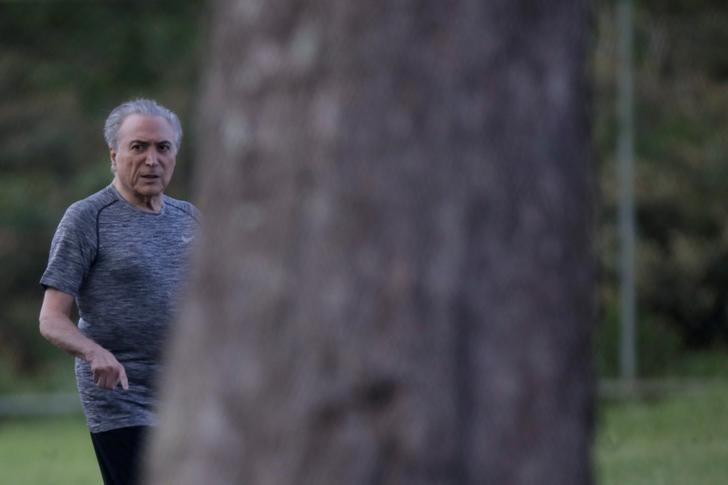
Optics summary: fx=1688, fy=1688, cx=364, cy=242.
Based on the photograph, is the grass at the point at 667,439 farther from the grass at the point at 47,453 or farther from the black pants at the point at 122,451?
the grass at the point at 47,453

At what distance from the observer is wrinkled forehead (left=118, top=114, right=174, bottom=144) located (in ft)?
20.1

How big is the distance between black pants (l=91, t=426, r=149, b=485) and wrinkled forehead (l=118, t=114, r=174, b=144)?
106 cm

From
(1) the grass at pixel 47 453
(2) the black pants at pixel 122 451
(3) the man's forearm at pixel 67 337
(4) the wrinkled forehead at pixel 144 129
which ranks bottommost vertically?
(1) the grass at pixel 47 453

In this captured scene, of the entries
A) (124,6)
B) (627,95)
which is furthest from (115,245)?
(124,6)

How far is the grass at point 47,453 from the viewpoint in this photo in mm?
12234

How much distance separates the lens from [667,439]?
534 inches

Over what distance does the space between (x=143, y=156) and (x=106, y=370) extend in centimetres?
92

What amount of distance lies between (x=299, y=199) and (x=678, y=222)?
607 inches

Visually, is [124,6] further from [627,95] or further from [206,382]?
[206,382]

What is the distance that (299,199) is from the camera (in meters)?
3.04

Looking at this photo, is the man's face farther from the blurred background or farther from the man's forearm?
the blurred background

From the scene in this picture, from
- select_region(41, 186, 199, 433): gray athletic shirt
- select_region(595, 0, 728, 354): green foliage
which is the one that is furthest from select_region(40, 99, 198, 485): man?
select_region(595, 0, 728, 354): green foliage

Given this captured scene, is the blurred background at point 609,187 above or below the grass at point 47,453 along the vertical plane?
above

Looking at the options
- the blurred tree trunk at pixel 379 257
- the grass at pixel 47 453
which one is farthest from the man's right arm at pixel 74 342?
the grass at pixel 47 453
